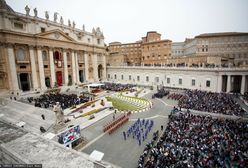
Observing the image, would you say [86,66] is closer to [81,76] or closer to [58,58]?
[81,76]

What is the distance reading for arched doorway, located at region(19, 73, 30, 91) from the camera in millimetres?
30653

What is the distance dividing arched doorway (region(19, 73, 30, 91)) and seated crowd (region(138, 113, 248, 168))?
105ft

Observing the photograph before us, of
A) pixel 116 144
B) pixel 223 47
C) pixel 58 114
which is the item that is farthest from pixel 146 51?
pixel 116 144

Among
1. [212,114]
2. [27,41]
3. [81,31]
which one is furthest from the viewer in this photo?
[81,31]

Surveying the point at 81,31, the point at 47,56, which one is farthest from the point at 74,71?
the point at 81,31

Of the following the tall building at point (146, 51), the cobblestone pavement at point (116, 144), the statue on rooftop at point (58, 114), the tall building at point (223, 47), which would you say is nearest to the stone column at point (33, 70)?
the statue on rooftop at point (58, 114)

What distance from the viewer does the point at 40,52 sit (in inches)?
1261

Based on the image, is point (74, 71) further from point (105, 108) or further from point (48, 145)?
point (48, 145)

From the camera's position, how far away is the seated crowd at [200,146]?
9.52 meters

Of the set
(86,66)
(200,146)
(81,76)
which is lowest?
(200,146)

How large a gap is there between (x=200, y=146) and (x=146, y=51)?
46261mm

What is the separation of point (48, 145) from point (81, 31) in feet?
139

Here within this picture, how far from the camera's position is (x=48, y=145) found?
320 inches

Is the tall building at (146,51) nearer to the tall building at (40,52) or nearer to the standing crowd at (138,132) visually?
the tall building at (40,52)
